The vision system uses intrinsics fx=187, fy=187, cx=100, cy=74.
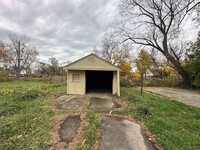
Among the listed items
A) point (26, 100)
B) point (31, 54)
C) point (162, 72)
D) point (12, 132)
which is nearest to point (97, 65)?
point (26, 100)

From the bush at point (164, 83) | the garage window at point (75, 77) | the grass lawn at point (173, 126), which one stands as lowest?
the grass lawn at point (173, 126)

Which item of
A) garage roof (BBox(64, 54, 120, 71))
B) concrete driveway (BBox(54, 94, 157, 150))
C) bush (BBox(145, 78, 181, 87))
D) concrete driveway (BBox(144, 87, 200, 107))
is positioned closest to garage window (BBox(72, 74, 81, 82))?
garage roof (BBox(64, 54, 120, 71))

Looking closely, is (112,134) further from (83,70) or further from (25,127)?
(83,70)

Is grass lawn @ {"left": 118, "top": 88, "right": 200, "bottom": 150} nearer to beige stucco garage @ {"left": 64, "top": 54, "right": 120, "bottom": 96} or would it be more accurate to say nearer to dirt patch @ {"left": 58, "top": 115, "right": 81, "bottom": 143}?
dirt patch @ {"left": 58, "top": 115, "right": 81, "bottom": 143}

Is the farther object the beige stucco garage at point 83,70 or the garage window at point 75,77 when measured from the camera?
the garage window at point 75,77

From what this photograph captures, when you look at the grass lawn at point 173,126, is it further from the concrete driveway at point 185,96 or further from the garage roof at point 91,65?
the garage roof at point 91,65

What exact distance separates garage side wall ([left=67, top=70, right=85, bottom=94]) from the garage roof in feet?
1.52

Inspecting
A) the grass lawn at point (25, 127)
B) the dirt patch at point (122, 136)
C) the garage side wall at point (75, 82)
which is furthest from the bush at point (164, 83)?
the dirt patch at point (122, 136)

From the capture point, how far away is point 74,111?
818 centimetres

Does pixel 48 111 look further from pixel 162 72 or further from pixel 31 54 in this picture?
pixel 31 54

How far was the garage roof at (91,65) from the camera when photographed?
12789 millimetres

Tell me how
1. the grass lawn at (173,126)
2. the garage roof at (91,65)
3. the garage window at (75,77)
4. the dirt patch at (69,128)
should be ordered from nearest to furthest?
the dirt patch at (69,128)
the grass lawn at (173,126)
the garage roof at (91,65)
the garage window at (75,77)

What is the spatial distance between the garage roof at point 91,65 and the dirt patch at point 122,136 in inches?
240

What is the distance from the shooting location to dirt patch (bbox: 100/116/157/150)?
519cm
